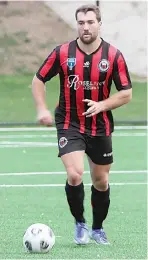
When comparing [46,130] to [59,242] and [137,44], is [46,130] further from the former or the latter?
[59,242]

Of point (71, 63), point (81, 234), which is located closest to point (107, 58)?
point (71, 63)

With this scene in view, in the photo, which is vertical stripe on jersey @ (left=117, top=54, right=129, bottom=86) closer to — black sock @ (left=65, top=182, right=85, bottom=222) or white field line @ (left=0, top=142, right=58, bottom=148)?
black sock @ (left=65, top=182, right=85, bottom=222)

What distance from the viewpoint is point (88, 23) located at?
7.06m

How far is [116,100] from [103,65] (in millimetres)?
315

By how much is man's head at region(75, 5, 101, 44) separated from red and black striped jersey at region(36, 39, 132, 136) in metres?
0.14

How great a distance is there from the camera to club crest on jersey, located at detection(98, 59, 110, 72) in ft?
23.4

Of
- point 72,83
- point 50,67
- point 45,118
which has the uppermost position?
point 50,67

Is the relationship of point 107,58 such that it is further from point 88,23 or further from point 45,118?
point 45,118

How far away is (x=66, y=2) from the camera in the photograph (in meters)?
23.6

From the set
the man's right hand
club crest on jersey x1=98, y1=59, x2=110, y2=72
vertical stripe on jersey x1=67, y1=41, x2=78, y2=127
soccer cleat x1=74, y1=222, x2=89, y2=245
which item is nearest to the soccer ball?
soccer cleat x1=74, y1=222, x2=89, y2=245

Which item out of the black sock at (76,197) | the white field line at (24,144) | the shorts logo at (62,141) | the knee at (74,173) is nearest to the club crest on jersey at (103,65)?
the shorts logo at (62,141)

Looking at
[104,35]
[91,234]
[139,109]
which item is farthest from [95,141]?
[104,35]

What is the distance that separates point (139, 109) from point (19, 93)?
333 centimetres

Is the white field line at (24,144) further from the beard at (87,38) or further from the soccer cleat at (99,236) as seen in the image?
the beard at (87,38)
